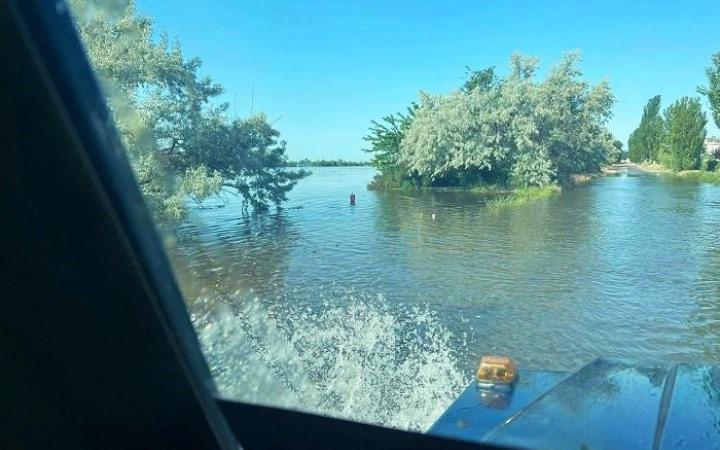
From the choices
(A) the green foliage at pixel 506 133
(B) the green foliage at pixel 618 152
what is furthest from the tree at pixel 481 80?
(B) the green foliage at pixel 618 152

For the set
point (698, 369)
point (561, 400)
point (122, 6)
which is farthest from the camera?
point (122, 6)

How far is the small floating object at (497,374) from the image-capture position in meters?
2.08

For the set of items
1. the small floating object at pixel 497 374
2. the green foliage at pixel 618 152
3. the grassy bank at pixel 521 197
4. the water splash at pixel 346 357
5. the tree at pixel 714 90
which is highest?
the tree at pixel 714 90

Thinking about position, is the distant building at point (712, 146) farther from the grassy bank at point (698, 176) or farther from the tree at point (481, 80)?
the tree at point (481, 80)

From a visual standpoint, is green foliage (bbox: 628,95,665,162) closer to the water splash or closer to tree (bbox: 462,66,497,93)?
tree (bbox: 462,66,497,93)

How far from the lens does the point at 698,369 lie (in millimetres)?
2025

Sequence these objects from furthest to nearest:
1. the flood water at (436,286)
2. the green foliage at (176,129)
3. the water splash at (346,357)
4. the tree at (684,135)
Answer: the flood water at (436,286)
the tree at (684,135)
the water splash at (346,357)
the green foliage at (176,129)

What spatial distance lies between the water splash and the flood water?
1cm

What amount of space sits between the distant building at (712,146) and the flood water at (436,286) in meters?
0.58

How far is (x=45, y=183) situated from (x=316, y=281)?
3282mm

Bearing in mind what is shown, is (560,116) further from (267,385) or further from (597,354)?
(267,385)

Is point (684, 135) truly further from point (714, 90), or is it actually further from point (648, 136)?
point (714, 90)

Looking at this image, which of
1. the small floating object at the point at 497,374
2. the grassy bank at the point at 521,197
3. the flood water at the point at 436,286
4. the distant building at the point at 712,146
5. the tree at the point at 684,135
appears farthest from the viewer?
the grassy bank at the point at 521,197

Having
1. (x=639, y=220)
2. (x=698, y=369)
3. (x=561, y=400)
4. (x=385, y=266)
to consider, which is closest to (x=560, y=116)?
(x=639, y=220)
